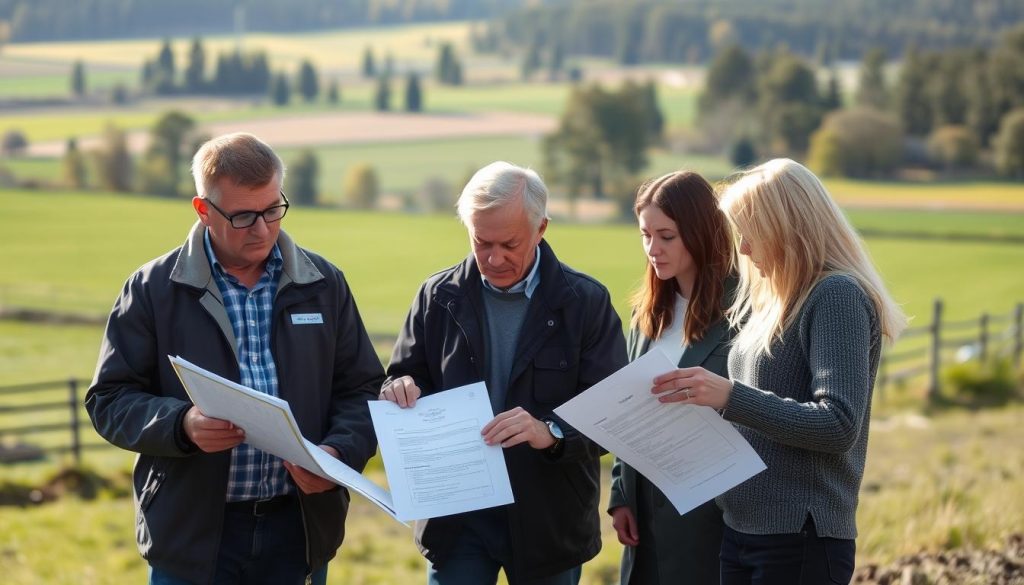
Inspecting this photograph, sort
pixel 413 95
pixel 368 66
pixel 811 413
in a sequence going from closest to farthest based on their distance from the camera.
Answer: pixel 811 413 < pixel 413 95 < pixel 368 66

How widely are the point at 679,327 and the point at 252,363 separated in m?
1.27

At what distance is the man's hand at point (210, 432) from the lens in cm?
292

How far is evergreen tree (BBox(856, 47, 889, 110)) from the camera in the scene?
93625 millimetres

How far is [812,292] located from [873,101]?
96.5 metres

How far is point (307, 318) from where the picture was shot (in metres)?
3.21

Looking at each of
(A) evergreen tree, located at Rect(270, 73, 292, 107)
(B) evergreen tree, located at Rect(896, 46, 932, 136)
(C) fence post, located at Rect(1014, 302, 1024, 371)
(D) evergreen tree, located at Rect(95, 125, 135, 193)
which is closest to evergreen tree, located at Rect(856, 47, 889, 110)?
(B) evergreen tree, located at Rect(896, 46, 932, 136)

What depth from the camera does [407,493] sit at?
9.94ft

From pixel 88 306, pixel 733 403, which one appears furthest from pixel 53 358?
pixel 733 403

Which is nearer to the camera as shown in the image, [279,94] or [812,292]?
[812,292]

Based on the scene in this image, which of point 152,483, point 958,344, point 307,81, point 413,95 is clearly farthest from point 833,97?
point 152,483

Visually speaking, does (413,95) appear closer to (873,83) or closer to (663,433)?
(873,83)

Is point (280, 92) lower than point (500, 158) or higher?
higher

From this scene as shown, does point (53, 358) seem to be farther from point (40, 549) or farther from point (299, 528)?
point (299, 528)

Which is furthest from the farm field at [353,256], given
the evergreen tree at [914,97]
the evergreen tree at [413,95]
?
the evergreen tree at [413,95]
